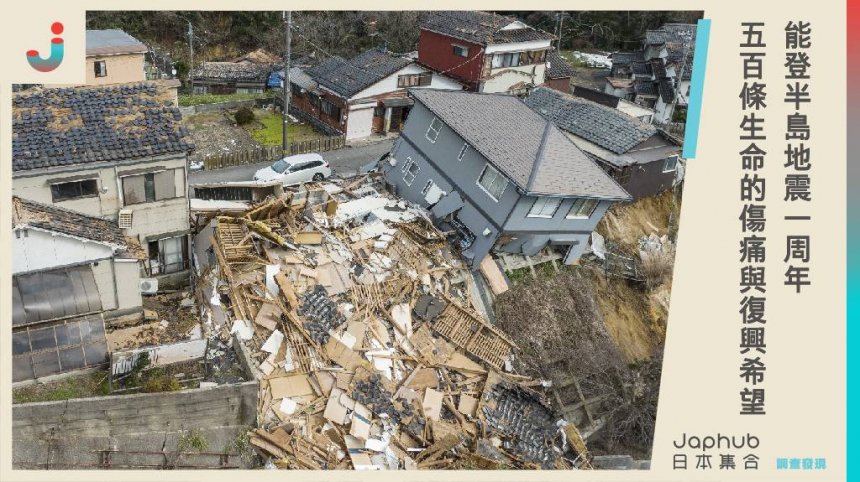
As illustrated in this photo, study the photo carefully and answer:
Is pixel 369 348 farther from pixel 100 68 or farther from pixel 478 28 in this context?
pixel 478 28

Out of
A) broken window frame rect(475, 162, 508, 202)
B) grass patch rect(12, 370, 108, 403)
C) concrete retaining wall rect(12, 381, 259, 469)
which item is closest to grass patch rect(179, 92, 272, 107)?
broken window frame rect(475, 162, 508, 202)

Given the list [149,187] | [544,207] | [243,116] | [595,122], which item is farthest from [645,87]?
[149,187]

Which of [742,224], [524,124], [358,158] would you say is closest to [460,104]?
[524,124]

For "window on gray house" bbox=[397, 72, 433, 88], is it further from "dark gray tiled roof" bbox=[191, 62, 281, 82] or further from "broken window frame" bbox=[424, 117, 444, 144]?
"dark gray tiled roof" bbox=[191, 62, 281, 82]

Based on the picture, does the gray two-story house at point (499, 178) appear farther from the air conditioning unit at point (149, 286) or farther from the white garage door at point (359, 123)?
the air conditioning unit at point (149, 286)

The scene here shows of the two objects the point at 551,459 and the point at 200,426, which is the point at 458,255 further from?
the point at 200,426
